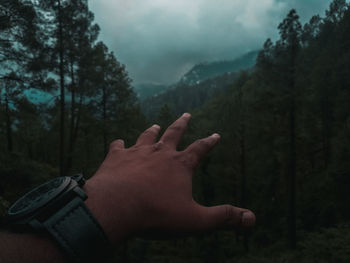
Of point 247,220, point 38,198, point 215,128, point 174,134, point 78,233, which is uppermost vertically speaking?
point 215,128

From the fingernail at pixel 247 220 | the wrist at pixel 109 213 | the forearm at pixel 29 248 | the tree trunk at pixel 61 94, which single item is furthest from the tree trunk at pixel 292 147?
the forearm at pixel 29 248

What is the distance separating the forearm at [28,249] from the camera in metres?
1.14

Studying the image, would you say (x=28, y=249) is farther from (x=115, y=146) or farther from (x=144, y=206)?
(x=115, y=146)

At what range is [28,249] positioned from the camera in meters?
1.18

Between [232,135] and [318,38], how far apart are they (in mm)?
35683

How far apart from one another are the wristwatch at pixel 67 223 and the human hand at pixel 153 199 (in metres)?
0.17

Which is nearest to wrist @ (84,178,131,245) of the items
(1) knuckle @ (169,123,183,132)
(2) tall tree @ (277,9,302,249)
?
(1) knuckle @ (169,123,183,132)

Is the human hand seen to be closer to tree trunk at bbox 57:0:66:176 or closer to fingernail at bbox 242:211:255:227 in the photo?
fingernail at bbox 242:211:255:227

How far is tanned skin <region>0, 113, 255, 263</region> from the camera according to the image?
1.21 meters

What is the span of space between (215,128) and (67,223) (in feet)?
43.9

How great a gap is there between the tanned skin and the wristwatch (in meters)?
0.06

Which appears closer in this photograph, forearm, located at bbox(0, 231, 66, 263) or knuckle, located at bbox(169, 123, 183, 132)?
forearm, located at bbox(0, 231, 66, 263)

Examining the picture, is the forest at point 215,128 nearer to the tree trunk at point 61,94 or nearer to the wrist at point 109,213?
the tree trunk at point 61,94

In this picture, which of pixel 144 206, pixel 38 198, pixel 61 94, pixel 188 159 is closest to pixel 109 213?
pixel 144 206
